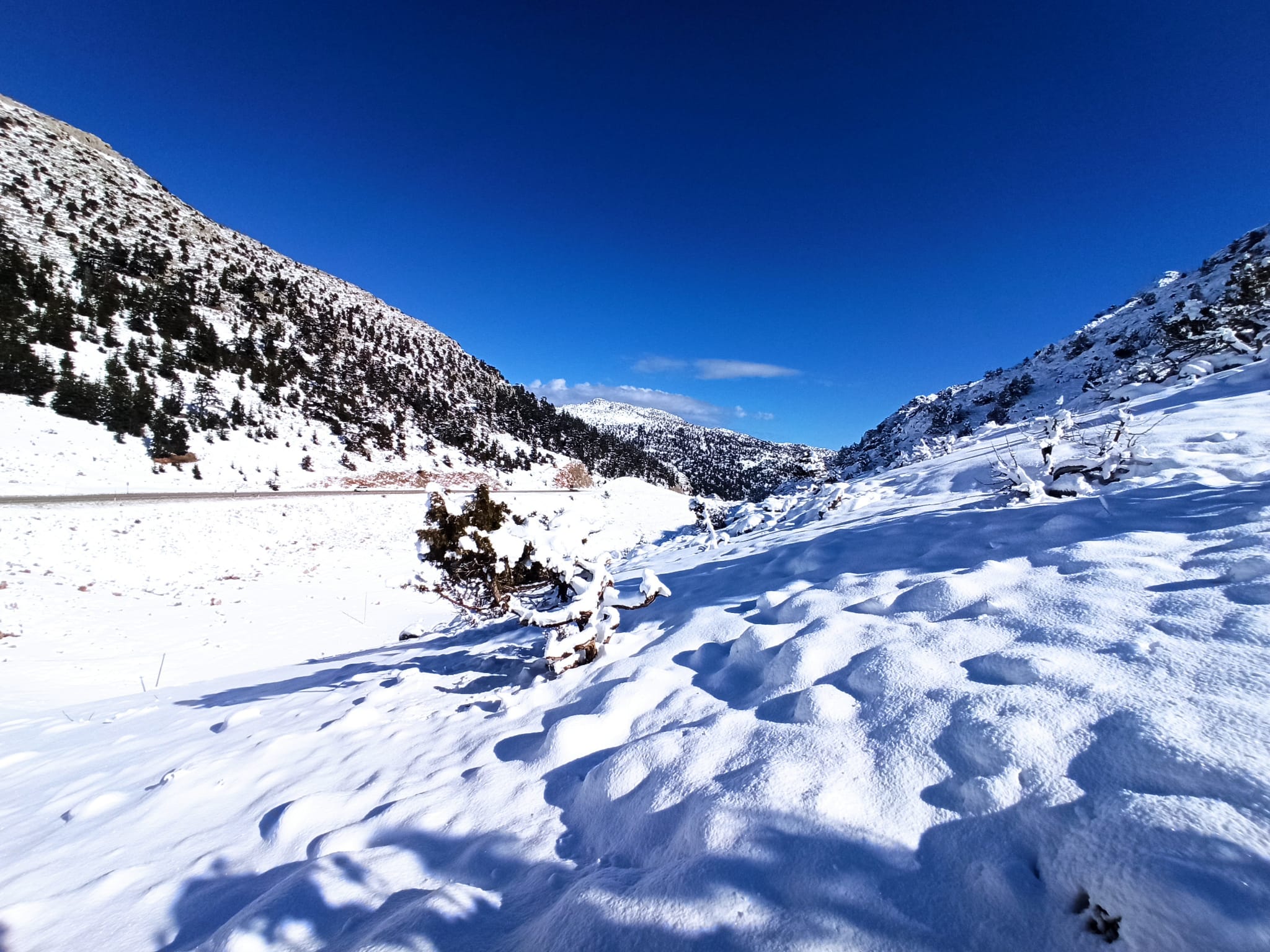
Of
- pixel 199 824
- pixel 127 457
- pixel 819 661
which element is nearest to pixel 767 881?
pixel 819 661

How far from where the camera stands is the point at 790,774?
2.01 m

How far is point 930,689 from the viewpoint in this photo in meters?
2.29

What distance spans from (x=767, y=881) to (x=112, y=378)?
4036 cm

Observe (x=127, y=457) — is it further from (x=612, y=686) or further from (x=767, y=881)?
(x=767, y=881)

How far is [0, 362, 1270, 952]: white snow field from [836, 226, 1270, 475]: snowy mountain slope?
7799mm

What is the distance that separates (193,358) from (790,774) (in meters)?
47.0

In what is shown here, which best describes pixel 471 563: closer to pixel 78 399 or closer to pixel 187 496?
pixel 187 496

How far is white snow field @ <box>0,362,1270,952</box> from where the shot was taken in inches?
54.8

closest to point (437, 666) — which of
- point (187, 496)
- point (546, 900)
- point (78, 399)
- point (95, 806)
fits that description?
point (95, 806)

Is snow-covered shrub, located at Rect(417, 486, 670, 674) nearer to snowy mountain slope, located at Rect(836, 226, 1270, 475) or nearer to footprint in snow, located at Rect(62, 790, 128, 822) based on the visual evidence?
footprint in snow, located at Rect(62, 790, 128, 822)

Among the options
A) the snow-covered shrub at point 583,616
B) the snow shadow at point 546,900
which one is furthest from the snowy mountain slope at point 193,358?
the snow shadow at point 546,900

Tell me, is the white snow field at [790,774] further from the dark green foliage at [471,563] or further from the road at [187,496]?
the road at [187,496]

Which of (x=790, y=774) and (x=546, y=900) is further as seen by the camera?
(x=790, y=774)

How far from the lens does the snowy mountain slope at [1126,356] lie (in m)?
11.0
